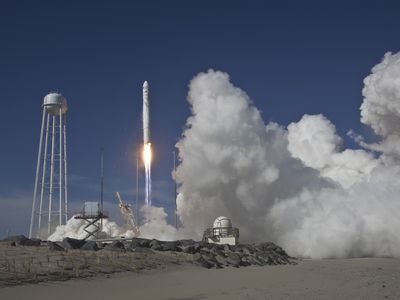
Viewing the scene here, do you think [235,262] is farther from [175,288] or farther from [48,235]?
[48,235]

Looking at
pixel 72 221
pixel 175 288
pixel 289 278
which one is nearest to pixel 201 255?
pixel 289 278

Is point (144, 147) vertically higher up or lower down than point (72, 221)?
higher up

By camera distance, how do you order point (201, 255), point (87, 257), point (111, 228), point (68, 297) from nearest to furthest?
point (68, 297), point (87, 257), point (201, 255), point (111, 228)

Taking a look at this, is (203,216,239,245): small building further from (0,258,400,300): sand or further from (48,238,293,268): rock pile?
(0,258,400,300): sand

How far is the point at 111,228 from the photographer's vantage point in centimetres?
10075

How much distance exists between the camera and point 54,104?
8575 cm

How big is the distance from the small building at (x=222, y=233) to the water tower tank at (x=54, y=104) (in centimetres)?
3384

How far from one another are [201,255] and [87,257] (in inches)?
390

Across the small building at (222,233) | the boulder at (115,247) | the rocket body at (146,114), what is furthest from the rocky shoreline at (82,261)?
the rocket body at (146,114)

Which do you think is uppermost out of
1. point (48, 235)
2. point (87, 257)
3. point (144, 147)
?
point (144, 147)

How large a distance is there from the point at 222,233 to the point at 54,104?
1454 inches

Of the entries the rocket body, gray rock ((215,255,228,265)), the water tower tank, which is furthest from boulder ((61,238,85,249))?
the water tower tank

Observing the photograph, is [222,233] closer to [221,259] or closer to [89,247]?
[221,259]

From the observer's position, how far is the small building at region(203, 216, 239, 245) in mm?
68375
